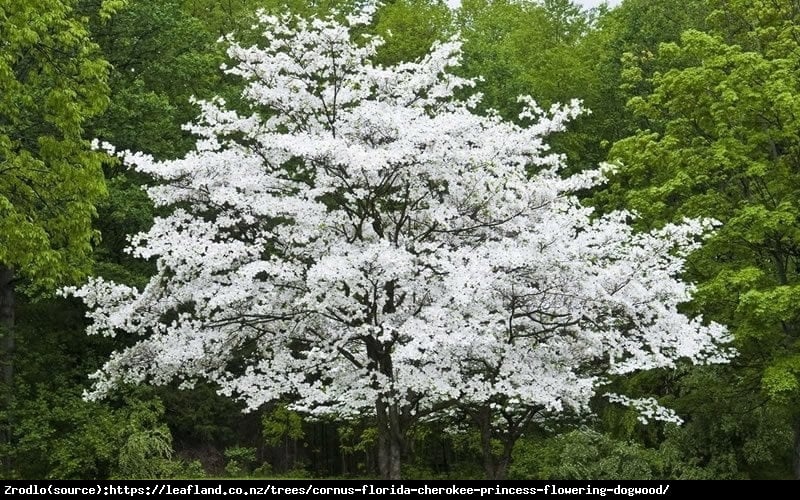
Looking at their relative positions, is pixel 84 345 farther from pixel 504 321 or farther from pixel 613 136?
pixel 613 136

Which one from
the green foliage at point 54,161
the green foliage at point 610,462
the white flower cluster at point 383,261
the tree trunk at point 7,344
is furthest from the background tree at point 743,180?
the tree trunk at point 7,344

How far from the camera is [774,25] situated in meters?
22.4

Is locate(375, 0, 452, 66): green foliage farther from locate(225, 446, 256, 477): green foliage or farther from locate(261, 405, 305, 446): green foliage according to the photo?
locate(225, 446, 256, 477): green foliage

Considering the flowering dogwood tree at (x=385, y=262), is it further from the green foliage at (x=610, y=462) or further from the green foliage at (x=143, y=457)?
the green foliage at (x=610, y=462)

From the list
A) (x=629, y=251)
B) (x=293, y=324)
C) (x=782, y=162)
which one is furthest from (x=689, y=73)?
(x=293, y=324)

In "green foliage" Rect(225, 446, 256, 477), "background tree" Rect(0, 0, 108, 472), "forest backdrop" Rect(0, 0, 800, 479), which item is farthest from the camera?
"green foliage" Rect(225, 446, 256, 477)

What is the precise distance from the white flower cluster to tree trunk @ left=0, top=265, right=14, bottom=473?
6.16 m

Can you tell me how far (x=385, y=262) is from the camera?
11281 mm

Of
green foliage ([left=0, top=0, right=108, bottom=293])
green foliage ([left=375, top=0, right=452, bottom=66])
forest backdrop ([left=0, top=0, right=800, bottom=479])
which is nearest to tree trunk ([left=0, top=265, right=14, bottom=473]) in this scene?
forest backdrop ([left=0, top=0, right=800, bottom=479])

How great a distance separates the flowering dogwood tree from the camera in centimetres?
1182

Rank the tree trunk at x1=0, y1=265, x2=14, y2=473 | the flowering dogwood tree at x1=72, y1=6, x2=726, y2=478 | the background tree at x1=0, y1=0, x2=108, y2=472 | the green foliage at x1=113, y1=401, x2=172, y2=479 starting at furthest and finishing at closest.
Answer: the tree trunk at x1=0, y1=265, x2=14, y2=473 → the green foliage at x1=113, y1=401, x2=172, y2=479 → the background tree at x1=0, y1=0, x2=108, y2=472 → the flowering dogwood tree at x1=72, y1=6, x2=726, y2=478

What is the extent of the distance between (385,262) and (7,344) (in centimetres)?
1184
